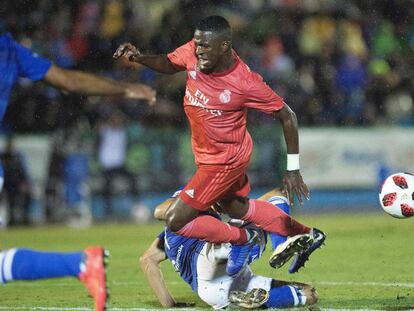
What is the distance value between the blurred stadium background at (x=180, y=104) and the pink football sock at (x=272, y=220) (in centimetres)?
928

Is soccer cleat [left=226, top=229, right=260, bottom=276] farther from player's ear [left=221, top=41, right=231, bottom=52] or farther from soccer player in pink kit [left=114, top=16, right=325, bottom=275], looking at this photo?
player's ear [left=221, top=41, right=231, bottom=52]

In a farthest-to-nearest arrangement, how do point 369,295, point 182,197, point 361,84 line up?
1. point 361,84
2. point 369,295
3. point 182,197

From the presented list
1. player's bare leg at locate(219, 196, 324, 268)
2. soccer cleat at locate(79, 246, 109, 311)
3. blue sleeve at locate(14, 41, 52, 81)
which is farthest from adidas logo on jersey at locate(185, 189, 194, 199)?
soccer cleat at locate(79, 246, 109, 311)

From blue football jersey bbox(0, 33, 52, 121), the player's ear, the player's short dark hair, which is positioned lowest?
blue football jersey bbox(0, 33, 52, 121)

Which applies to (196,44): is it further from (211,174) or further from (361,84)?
(361,84)

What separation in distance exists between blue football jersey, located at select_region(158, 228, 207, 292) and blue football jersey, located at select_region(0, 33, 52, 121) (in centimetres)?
189

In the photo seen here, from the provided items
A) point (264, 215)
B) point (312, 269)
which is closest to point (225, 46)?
point (264, 215)

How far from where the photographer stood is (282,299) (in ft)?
25.4

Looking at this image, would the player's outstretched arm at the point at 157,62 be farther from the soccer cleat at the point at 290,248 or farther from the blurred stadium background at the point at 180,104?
the blurred stadium background at the point at 180,104

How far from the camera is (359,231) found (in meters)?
14.6

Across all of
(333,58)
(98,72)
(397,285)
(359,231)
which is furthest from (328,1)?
(397,285)

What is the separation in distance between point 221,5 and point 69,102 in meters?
4.04

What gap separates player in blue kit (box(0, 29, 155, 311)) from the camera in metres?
5.96

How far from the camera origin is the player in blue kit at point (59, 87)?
596 cm
